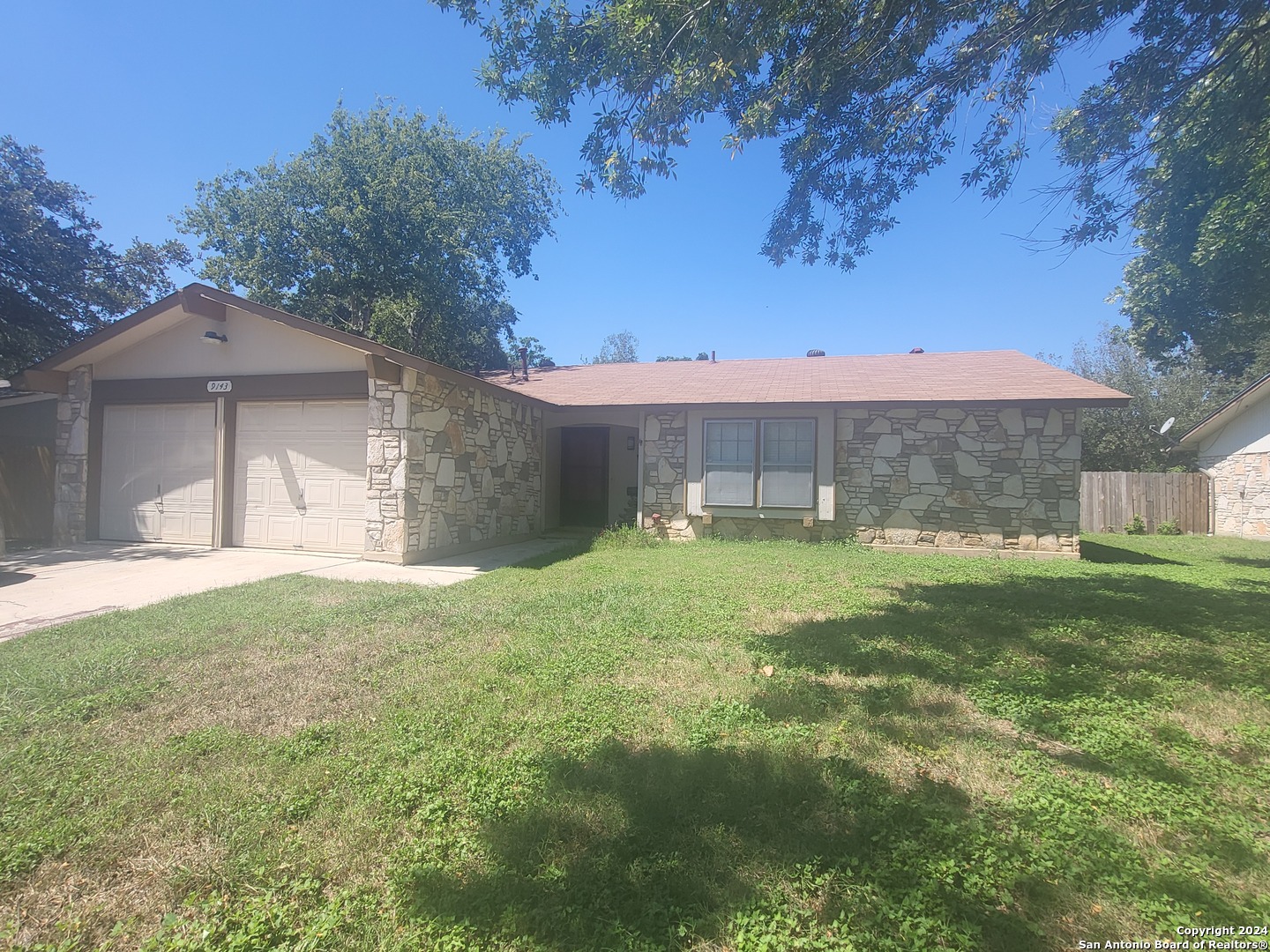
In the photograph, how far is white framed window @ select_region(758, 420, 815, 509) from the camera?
10.5 meters

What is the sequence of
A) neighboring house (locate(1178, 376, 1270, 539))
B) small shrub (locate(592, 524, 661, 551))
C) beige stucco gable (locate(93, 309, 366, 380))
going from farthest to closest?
1. neighboring house (locate(1178, 376, 1270, 539))
2. small shrub (locate(592, 524, 661, 551))
3. beige stucco gable (locate(93, 309, 366, 380))

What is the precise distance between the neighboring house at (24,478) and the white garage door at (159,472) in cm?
124

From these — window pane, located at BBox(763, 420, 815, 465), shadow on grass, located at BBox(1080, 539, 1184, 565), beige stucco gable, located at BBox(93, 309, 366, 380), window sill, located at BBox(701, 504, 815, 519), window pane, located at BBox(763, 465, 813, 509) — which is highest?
beige stucco gable, located at BBox(93, 309, 366, 380)

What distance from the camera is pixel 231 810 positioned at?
2.42 metres

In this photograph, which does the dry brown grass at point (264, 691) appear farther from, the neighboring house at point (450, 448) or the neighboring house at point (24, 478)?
the neighboring house at point (24, 478)

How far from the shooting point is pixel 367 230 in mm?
17531

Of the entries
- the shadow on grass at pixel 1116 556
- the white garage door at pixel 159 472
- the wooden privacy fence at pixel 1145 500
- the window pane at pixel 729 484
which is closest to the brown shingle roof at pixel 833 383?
the window pane at pixel 729 484

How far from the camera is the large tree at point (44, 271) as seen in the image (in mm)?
12945

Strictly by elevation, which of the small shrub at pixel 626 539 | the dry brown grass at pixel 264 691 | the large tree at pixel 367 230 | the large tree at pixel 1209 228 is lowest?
the dry brown grass at pixel 264 691

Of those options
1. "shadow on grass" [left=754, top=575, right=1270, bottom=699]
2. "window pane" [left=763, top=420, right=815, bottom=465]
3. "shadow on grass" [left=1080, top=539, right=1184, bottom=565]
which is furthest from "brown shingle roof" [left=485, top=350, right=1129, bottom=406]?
"shadow on grass" [left=754, top=575, right=1270, bottom=699]

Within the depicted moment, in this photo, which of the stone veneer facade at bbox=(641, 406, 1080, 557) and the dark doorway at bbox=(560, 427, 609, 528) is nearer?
the stone veneer facade at bbox=(641, 406, 1080, 557)

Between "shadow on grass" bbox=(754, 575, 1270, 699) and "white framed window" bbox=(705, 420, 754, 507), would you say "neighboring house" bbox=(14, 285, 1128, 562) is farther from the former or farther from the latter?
"shadow on grass" bbox=(754, 575, 1270, 699)

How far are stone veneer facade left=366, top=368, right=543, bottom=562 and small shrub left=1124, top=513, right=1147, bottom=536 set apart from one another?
1655 cm

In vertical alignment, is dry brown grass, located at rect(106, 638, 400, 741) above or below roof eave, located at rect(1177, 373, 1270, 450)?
below
